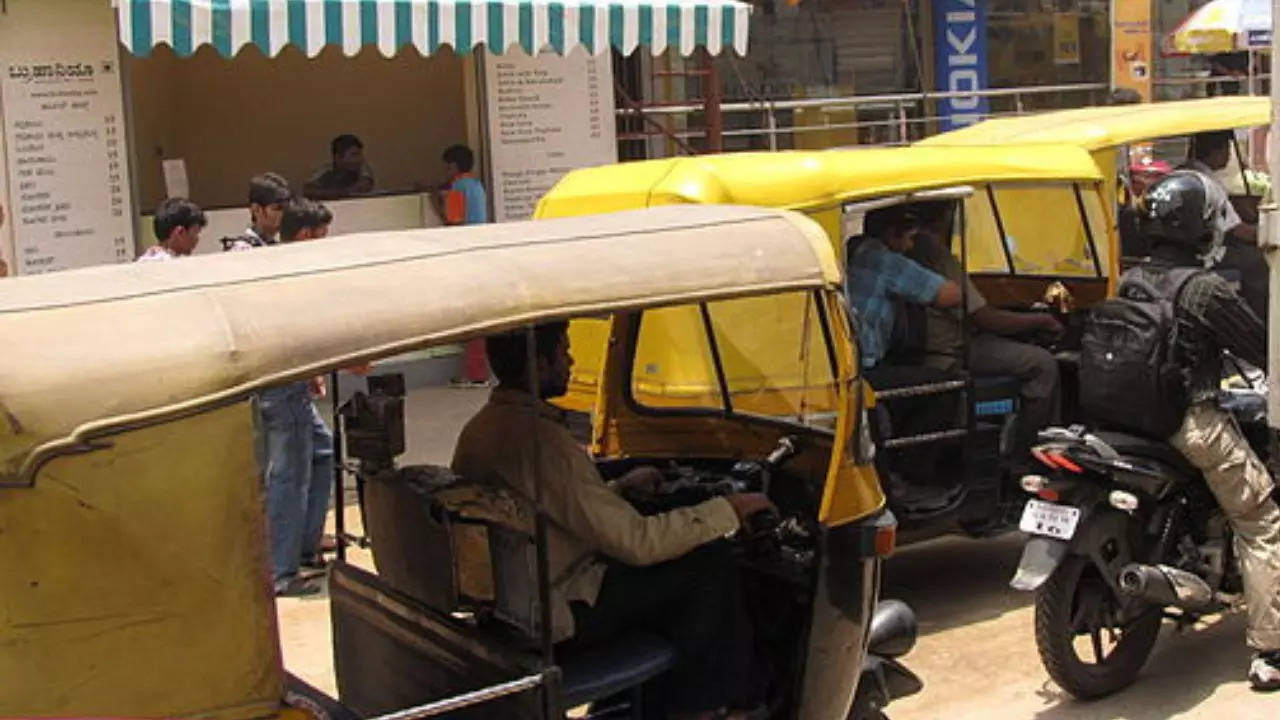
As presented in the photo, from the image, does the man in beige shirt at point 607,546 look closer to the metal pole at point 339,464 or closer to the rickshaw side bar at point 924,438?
the metal pole at point 339,464

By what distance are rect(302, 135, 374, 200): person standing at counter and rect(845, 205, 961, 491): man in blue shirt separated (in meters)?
5.45

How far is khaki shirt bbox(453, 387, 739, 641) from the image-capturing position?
13.5 ft

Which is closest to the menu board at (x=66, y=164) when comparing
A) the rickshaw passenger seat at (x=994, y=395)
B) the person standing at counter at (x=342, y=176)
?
the person standing at counter at (x=342, y=176)

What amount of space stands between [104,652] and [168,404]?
0.49 m

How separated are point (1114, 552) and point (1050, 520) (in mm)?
320

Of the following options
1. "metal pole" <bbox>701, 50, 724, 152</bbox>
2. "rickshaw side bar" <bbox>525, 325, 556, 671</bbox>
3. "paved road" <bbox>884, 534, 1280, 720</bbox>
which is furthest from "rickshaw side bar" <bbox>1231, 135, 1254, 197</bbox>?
"rickshaw side bar" <bbox>525, 325, 556, 671</bbox>

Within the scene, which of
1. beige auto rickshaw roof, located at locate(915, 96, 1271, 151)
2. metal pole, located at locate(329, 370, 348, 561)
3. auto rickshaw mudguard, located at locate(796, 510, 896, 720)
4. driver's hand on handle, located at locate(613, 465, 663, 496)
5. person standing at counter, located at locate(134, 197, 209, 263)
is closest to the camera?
auto rickshaw mudguard, located at locate(796, 510, 896, 720)

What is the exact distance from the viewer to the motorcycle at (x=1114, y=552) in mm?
5602

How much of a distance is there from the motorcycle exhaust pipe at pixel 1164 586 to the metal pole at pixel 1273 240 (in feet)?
2.00

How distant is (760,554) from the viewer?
4.67m

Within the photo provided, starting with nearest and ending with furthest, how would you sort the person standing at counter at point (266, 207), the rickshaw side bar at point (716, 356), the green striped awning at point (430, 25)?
the rickshaw side bar at point (716, 356) < the person standing at counter at point (266, 207) < the green striped awning at point (430, 25)

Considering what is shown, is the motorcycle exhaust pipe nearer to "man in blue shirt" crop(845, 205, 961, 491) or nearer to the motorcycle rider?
the motorcycle rider

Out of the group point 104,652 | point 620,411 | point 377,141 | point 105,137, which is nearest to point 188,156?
point 377,141

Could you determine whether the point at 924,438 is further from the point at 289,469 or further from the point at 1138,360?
the point at 289,469
